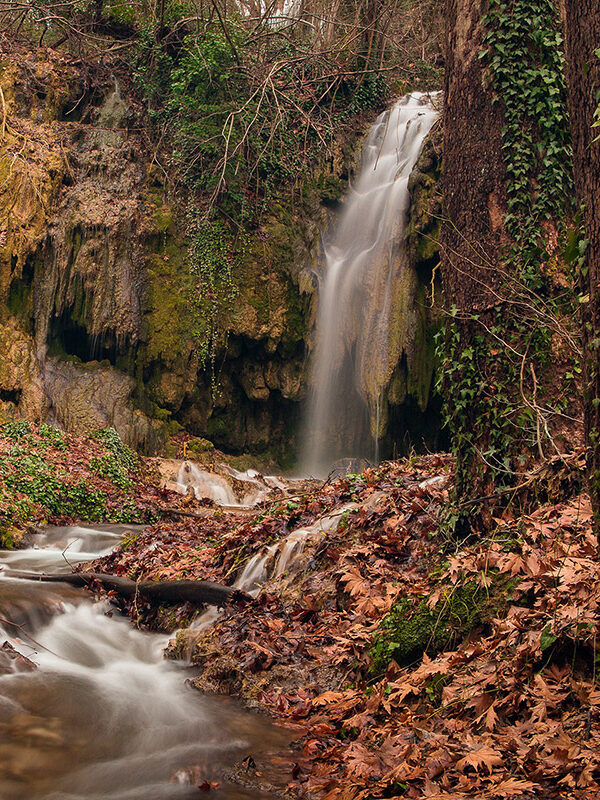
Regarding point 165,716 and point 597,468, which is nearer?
point 597,468

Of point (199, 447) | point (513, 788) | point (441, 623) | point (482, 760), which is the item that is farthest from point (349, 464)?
point (513, 788)

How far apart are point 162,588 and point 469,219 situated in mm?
4164

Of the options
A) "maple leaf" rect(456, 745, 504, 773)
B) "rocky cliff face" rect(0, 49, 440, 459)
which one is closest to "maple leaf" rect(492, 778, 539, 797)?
"maple leaf" rect(456, 745, 504, 773)

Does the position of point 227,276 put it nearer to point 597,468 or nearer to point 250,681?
point 250,681

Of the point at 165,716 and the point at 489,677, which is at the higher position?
the point at 489,677

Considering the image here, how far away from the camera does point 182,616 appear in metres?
5.63

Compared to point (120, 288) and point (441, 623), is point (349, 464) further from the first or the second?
point (441, 623)

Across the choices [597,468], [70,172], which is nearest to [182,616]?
[597,468]

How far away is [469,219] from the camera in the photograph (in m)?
4.70

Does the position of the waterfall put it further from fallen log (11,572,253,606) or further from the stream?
the stream

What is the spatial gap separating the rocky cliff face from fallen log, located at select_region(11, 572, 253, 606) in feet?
24.5

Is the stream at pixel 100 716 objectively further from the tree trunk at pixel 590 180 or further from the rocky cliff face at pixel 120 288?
the rocky cliff face at pixel 120 288

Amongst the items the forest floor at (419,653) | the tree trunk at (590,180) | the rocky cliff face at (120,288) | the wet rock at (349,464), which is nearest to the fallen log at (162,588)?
the forest floor at (419,653)

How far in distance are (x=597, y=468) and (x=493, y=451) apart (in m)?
2.18
